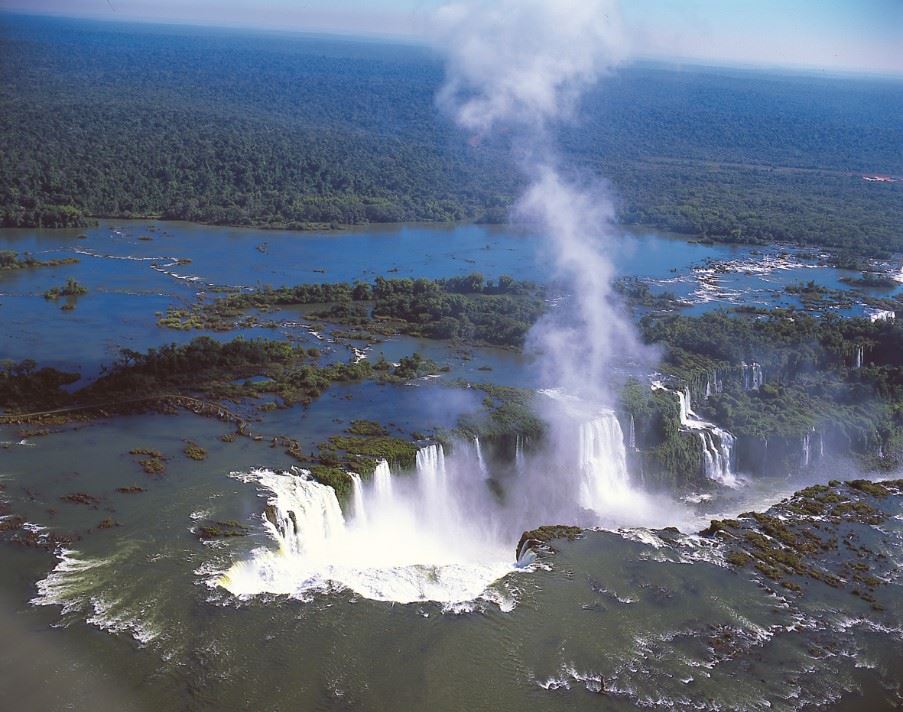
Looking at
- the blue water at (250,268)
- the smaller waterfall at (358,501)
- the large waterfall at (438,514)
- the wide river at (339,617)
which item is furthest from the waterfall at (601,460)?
the smaller waterfall at (358,501)

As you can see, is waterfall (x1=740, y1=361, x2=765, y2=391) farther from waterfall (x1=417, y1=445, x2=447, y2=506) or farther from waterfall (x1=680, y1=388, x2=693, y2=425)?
waterfall (x1=417, y1=445, x2=447, y2=506)

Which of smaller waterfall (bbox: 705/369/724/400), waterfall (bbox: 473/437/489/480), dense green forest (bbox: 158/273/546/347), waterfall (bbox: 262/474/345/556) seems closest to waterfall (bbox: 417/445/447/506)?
waterfall (bbox: 473/437/489/480)

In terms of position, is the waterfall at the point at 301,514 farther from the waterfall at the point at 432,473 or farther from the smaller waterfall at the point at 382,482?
the waterfall at the point at 432,473

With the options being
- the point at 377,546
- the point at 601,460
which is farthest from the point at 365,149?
the point at 377,546

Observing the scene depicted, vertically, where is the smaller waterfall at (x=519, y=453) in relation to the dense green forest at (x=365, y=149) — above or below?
below

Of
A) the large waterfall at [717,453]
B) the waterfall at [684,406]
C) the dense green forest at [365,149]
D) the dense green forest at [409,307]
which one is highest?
the dense green forest at [365,149]

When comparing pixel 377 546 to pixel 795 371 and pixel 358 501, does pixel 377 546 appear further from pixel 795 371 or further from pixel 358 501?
pixel 795 371

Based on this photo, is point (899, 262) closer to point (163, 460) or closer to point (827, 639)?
point (827, 639)
